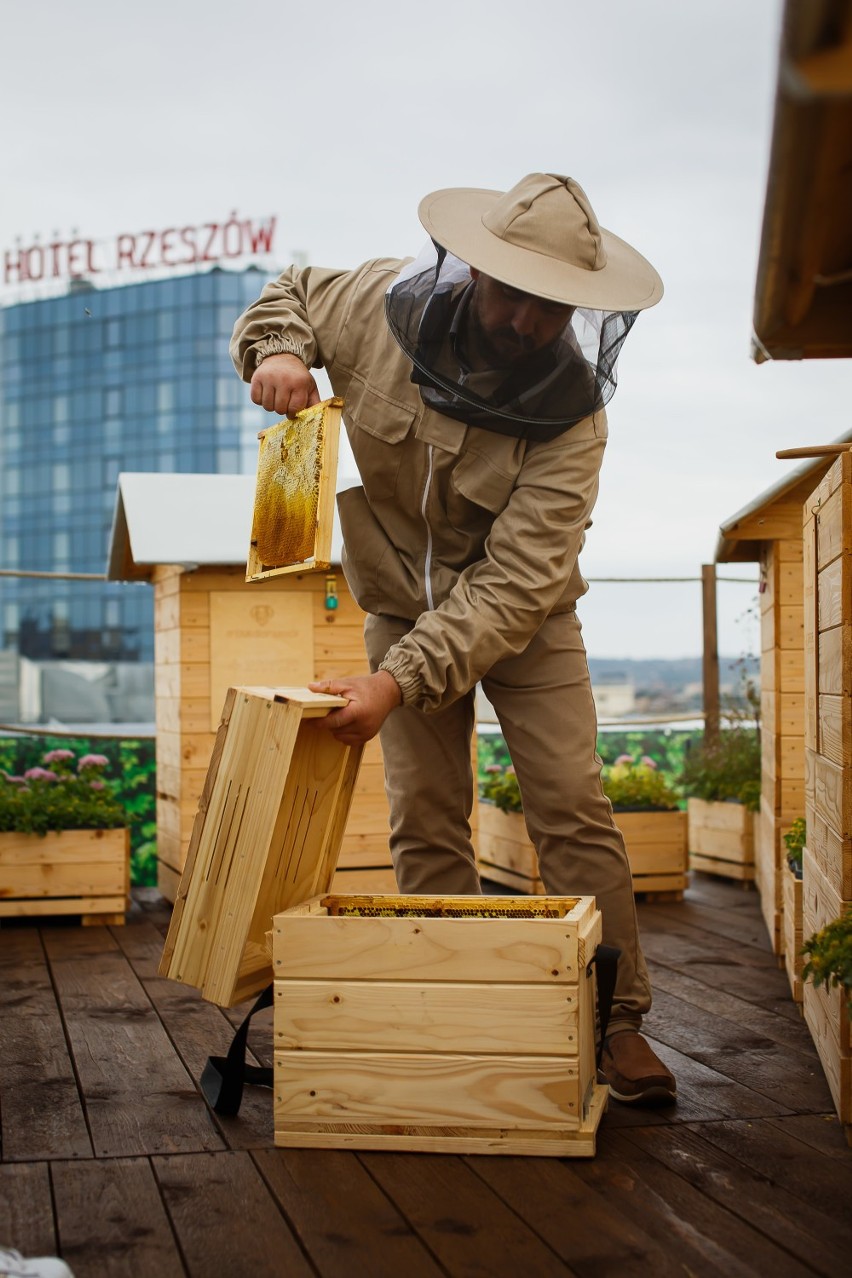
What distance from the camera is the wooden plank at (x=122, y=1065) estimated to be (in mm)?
2180

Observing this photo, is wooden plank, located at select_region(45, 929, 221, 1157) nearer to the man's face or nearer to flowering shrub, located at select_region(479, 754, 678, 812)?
the man's face

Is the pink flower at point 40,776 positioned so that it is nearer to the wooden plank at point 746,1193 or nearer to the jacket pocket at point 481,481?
the jacket pocket at point 481,481

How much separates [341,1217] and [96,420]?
43.0 m

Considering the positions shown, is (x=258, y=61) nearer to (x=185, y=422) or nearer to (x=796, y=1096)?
(x=185, y=422)

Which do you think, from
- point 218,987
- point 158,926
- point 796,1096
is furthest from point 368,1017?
point 158,926

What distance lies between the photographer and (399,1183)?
194 centimetres

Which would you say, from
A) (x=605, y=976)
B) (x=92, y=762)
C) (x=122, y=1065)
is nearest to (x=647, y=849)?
(x=92, y=762)

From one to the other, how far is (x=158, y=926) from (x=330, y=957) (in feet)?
8.28

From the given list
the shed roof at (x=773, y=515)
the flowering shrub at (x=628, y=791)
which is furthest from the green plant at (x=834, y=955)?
the flowering shrub at (x=628, y=791)

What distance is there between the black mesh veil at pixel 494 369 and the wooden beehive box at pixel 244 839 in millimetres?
661

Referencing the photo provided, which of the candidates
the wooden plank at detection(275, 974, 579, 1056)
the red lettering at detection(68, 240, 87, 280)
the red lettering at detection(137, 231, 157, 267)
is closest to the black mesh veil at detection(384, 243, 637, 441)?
the wooden plank at detection(275, 974, 579, 1056)

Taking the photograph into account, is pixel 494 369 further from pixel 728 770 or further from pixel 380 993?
pixel 728 770

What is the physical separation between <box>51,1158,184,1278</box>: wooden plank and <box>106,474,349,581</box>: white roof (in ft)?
8.11

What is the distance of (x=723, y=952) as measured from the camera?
12.8 ft
